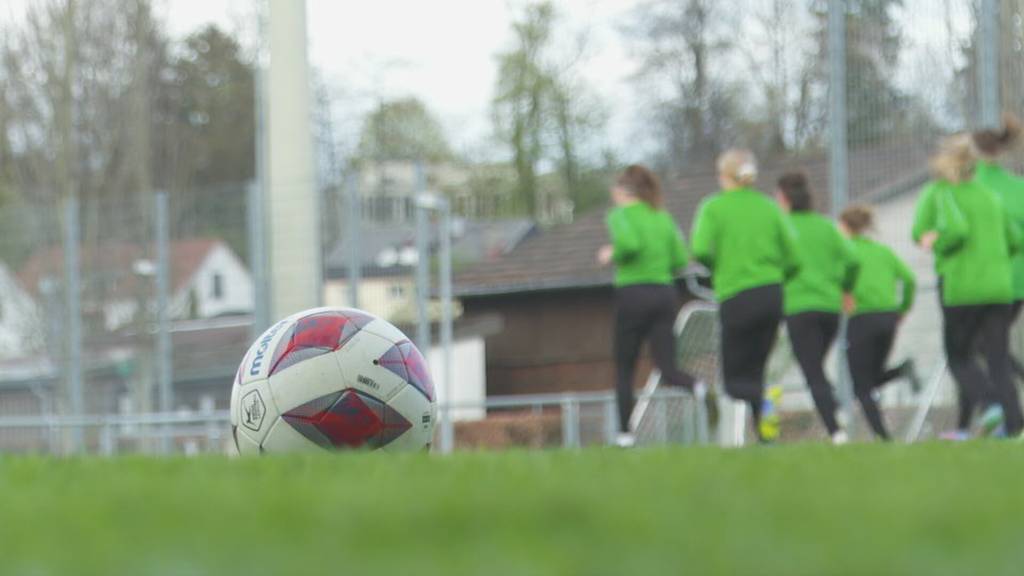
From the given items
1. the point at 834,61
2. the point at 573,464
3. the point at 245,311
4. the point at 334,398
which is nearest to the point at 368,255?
the point at 245,311

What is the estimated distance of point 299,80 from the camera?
14750 mm

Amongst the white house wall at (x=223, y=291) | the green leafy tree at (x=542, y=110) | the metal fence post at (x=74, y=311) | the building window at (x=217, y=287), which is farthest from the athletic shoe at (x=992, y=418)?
the green leafy tree at (x=542, y=110)

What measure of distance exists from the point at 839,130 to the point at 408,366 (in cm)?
961

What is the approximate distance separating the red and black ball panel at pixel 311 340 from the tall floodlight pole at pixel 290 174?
807cm

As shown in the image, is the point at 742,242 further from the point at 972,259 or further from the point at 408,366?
the point at 408,366

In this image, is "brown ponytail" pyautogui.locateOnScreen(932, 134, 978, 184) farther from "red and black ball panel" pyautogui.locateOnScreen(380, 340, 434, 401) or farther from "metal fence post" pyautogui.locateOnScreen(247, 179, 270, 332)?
"metal fence post" pyautogui.locateOnScreen(247, 179, 270, 332)

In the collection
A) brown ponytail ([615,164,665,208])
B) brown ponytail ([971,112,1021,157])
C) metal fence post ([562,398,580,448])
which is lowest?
metal fence post ([562,398,580,448])

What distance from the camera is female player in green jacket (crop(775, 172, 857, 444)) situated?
38.6 ft

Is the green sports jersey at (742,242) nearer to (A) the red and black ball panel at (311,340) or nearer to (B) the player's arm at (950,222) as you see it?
(B) the player's arm at (950,222)

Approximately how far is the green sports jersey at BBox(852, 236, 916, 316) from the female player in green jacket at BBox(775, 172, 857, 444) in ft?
1.78

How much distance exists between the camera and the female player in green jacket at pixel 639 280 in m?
11.4

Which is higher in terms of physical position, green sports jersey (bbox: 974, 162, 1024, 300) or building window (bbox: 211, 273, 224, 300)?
green sports jersey (bbox: 974, 162, 1024, 300)

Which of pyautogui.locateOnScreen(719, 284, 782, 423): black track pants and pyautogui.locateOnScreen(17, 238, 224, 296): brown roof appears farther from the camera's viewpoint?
pyautogui.locateOnScreen(17, 238, 224, 296): brown roof

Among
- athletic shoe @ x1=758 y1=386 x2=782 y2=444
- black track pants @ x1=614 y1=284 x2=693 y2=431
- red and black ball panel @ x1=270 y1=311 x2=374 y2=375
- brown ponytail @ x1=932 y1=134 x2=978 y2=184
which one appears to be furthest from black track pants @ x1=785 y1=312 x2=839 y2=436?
red and black ball panel @ x1=270 y1=311 x2=374 y2=375
